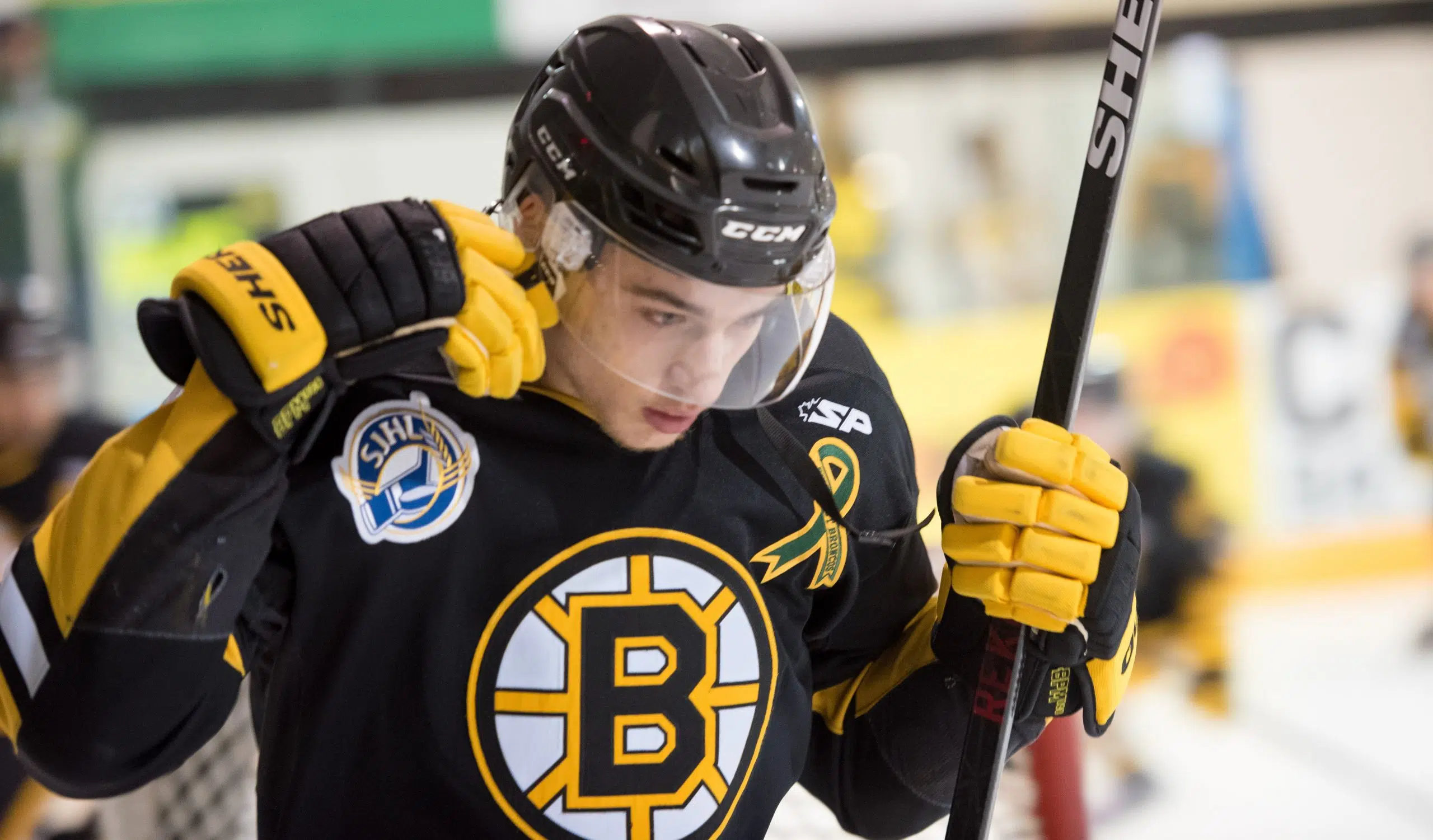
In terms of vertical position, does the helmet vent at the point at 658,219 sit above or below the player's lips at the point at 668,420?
above

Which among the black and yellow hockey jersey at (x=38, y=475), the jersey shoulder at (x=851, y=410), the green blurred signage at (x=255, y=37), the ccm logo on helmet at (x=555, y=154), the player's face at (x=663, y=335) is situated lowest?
the black and yellow hockey jersey at (x=38, y=475)

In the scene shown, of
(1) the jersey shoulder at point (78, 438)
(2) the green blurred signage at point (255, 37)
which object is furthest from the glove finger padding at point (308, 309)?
(2) the green blurred signage at point (255, 37)

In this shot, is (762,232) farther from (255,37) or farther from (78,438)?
(255,37)

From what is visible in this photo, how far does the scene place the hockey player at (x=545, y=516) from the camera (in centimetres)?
100

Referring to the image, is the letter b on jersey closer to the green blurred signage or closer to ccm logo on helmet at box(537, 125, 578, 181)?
ccm logo on helmet at box(537, 125, 578, 181)

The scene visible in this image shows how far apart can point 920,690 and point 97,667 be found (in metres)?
0.73

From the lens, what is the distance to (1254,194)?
19.4ft

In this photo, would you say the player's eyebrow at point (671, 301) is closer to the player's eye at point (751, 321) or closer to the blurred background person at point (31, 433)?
the player's eye at point (751, 321)

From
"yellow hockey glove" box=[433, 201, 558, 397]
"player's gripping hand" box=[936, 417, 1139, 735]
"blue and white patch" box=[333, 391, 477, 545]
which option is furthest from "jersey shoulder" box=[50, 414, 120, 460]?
"player's gripping hand" box=[936, 417, 1139, 735]

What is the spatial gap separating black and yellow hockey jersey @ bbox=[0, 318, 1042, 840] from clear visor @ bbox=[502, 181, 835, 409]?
83 mm

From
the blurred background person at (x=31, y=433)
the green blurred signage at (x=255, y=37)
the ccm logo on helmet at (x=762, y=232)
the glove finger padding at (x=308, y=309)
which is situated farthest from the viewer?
the green blurred signage at (x=255, y=37)

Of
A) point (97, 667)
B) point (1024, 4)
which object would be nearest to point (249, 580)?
point (97, 667)

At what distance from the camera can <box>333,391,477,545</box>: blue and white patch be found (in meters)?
1.13

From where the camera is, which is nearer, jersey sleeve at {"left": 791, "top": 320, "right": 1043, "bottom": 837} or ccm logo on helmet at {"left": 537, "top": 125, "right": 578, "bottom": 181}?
ccm logo on helmet at {"left": 537, "top": 125, "right": 578, "bottom": 181}
